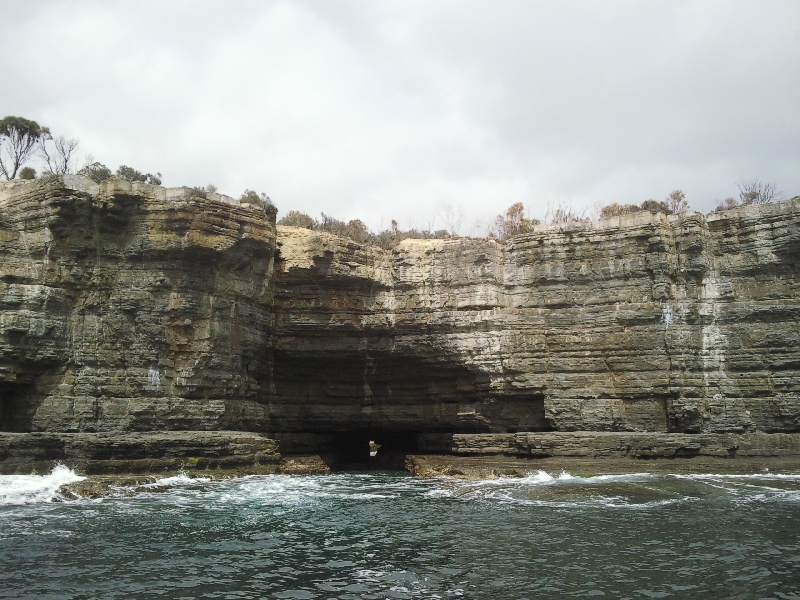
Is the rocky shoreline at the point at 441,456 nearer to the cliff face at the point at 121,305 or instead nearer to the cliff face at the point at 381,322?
the cliff face at the point at 381,322

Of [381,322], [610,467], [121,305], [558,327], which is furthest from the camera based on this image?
[381,322]

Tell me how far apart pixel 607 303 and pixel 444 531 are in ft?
47.2

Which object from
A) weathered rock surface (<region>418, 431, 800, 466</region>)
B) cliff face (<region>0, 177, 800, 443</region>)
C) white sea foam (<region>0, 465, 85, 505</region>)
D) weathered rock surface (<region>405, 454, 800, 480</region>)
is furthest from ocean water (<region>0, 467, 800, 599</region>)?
cliff face (<region>0, 177, 800, 443</region>)

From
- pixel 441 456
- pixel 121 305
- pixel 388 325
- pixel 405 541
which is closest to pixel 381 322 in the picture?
pixel 388 325

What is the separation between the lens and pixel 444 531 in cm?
1356

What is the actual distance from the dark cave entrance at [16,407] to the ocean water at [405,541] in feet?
9.37

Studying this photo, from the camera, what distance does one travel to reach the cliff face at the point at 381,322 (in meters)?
22.0

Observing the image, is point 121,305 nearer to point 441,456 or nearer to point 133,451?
point 133,451

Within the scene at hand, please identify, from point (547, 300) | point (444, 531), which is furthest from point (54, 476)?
point (547, 300)

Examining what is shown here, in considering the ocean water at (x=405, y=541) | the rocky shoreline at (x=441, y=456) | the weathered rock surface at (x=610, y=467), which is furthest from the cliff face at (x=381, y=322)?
the ocean water at (x=405, y=541)

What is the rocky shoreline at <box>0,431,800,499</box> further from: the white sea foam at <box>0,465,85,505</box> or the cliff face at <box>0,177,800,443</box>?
the cliff face at <box>0,177,800,443</box>

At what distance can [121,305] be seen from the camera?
22812mm

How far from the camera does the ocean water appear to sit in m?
9.75

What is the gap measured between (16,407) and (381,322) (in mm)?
12544
